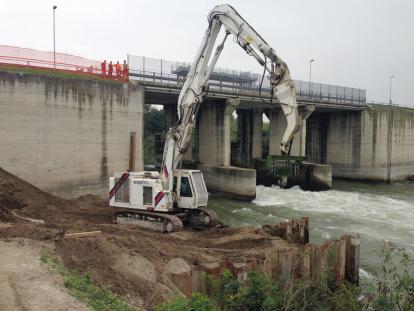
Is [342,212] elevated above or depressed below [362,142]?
below

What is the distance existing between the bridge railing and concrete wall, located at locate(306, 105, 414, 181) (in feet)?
7.51

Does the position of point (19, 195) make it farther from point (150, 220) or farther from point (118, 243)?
point (118, 243)

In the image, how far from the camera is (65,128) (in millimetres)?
21625

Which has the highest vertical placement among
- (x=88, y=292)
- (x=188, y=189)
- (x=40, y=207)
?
(x=188, y=189)

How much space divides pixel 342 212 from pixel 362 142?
1876 cm

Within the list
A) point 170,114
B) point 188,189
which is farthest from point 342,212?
point 170,114

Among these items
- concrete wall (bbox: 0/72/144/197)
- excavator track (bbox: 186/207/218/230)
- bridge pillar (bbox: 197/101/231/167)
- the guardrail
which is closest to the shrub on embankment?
excavator track (bbox: 186/207/218/230)

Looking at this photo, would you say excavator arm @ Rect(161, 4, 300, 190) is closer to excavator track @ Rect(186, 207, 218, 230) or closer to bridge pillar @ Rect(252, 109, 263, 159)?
excavator track @ Rect(186, 207, 218, 230)

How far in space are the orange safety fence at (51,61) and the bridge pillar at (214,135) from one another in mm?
9991

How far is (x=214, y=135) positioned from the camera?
3312 centimetres

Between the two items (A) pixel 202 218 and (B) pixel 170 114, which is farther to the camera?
(B) pixel 170 114

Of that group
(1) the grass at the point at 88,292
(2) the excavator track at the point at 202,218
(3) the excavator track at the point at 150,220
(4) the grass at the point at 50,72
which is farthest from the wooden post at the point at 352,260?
(4) the grass at the point at 50,72

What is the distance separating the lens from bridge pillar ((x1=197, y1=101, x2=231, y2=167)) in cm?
3225

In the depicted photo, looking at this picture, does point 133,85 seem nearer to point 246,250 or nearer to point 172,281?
point 246,250
